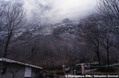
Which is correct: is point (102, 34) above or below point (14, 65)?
above

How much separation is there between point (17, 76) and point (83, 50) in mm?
26173

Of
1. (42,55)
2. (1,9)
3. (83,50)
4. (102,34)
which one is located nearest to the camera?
(1,9)

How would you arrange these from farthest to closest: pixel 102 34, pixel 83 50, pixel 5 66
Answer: pixel 83 50 → pixel 102 34 → pixel 5 66

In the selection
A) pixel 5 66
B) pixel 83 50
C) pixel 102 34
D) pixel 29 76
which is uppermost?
pixel 102 34

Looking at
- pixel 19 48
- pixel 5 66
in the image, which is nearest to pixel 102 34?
pixel 5 66

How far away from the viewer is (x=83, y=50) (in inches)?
1383

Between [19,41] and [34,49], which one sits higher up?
[19,41]

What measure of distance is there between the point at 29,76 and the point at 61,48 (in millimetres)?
29620

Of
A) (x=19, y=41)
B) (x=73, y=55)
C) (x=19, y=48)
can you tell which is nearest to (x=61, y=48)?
(x=73, y=55)

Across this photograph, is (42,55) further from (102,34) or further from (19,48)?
(102,34)

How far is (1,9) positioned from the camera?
14.7 metres

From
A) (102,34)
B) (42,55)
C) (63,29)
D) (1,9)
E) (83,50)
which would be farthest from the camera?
(63,29)

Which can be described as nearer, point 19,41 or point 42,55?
point 42,55

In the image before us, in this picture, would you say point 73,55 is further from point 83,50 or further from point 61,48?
point 61,48
